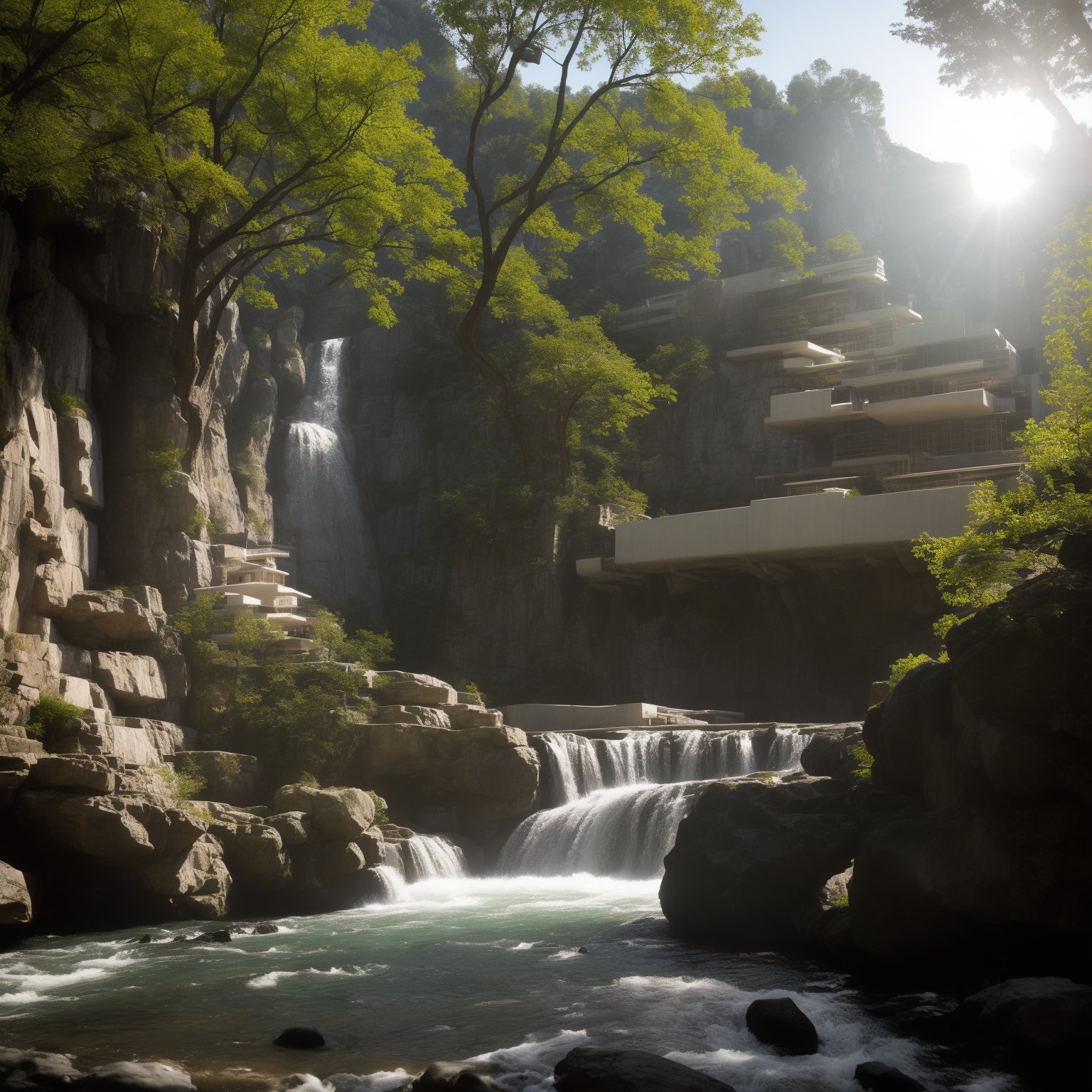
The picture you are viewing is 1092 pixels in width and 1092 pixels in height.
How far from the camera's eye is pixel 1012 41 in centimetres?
1988

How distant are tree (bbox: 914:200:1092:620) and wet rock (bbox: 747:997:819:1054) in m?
5.15

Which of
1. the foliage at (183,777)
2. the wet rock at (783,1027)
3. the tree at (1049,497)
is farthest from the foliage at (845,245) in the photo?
the wet rock at (783,1027)

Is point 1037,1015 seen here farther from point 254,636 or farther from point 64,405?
point 64,405

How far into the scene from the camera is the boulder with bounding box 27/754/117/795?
16297mm

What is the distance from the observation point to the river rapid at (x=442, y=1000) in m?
9.96

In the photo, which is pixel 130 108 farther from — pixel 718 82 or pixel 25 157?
pixel 718 82

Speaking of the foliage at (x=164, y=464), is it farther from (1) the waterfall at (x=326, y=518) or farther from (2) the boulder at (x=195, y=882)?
(1) the waterfall at (x=326, y=518)

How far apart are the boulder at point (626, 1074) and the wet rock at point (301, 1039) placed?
2567 millimetres

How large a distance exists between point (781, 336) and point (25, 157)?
2891 centimetres

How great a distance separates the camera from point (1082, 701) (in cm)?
1068

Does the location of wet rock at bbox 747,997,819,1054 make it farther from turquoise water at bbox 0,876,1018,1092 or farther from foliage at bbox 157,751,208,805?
foliage at bbox 157,751,208,805

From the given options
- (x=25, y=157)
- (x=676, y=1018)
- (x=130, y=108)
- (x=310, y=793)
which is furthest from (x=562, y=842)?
(x=130, y=108)

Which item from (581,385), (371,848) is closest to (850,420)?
(581,385)

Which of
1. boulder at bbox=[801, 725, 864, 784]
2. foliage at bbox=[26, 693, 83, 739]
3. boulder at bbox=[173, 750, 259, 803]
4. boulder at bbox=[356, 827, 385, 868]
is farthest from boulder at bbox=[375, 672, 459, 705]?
boulder at bbox=[801, 725, 864, 784]
